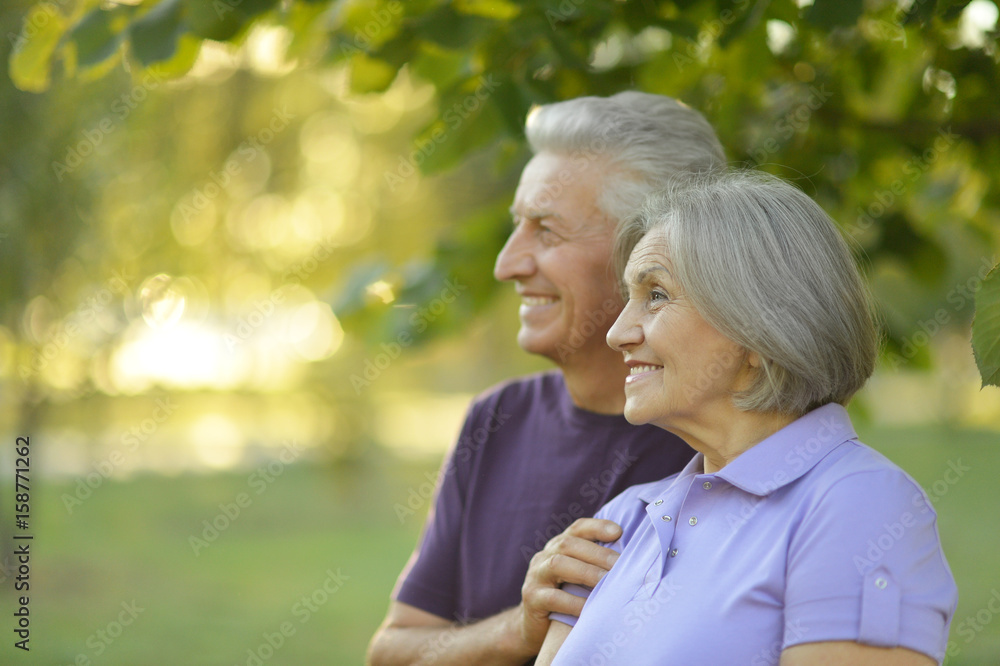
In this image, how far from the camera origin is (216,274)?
9797 mm

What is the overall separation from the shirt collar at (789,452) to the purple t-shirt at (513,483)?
23.8 inches

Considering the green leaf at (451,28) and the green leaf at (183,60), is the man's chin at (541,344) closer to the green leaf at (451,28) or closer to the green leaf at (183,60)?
the green leaf at (451,28)

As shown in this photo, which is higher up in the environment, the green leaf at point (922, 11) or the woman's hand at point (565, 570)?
the green leaf at point (922, 11)

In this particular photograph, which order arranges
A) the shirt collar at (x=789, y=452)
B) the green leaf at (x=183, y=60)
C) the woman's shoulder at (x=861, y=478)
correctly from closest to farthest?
1. the woman's shoulder at (x=861, y=478)
2. the shirt collar at (x=789, y=452)
3. the green leaf at (x=183, y=60)

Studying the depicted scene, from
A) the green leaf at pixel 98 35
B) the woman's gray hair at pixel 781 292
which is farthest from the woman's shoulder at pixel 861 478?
the green leaf at pixel 98 35

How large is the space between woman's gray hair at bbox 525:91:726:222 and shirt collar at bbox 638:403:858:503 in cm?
82

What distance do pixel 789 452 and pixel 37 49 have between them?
2.16 meters

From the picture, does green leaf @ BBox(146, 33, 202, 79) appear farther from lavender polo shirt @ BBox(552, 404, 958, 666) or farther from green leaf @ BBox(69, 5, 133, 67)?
lavender polo shirt @ BBox(552, 404, 958, 666)

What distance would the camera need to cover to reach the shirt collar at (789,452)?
163 cm

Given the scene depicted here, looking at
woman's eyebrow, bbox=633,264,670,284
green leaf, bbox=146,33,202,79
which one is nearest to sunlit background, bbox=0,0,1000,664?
green leaf, bbox=146,33,202,79

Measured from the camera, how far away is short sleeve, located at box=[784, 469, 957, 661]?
141 cm

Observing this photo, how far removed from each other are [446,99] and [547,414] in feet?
3.11

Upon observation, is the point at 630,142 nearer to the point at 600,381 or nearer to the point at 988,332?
the point at 600,381

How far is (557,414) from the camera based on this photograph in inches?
97.9
